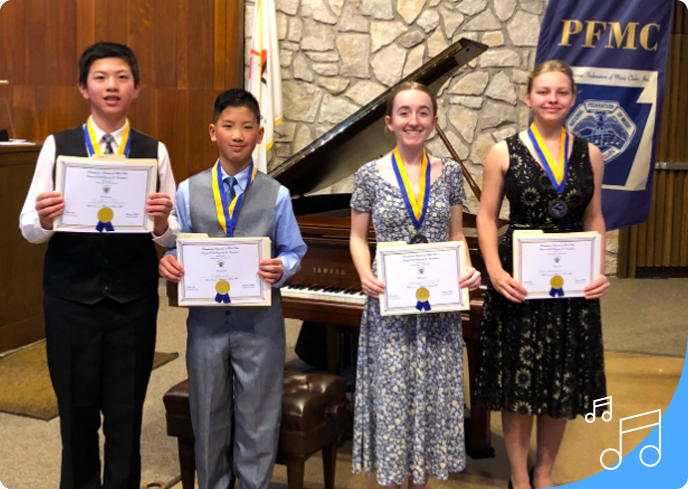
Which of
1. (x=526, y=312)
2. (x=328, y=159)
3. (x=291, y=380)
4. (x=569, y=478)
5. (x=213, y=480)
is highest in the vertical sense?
(x=328, y=159)

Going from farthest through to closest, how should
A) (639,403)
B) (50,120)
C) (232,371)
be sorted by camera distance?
(50,120)
(639,403)
(232,371)

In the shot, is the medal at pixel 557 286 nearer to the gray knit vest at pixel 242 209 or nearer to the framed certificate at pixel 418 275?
the framed certificate at pixel 418 275

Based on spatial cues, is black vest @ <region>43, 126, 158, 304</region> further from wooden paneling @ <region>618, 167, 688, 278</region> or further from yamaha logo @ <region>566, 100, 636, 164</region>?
wooden paneling @ <region>618, 167, 688, 278</region>

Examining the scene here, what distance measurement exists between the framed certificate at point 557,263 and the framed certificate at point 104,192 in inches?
48.3

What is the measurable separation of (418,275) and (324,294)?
0.89 meters

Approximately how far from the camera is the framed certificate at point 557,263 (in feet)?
8.13

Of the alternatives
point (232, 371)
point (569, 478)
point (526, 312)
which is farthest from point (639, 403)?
point (232, 371)

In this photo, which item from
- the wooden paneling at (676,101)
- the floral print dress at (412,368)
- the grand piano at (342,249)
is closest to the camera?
the floral print dress at (412,368)

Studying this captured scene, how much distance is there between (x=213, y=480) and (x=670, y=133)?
605 centimetres

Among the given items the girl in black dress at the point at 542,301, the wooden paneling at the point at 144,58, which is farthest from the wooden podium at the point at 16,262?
the girl in black dress at the point at 542,301

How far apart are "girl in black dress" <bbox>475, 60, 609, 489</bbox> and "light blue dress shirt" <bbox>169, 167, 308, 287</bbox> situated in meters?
0.67

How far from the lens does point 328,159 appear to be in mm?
3574

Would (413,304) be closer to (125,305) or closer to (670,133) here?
(125,305)

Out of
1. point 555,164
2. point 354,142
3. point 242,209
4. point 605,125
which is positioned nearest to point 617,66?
point 605,125
